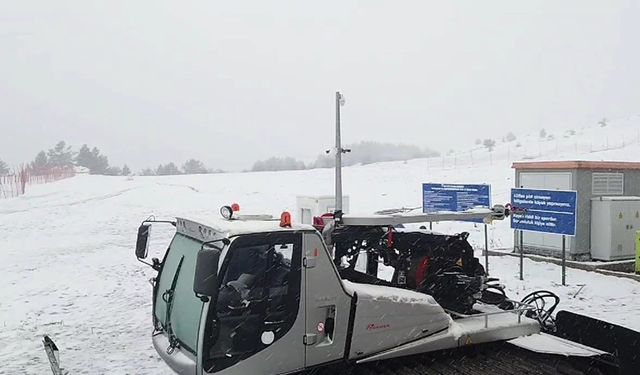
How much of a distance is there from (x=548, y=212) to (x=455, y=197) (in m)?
2.32

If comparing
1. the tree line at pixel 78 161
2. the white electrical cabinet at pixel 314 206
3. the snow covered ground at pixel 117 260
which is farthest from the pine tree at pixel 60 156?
the white electrical cabinet at pixel 314 206

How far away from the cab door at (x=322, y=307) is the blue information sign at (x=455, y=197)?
8.97m

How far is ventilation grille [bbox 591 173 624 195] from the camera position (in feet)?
45.2

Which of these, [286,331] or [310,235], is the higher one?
[310,235]

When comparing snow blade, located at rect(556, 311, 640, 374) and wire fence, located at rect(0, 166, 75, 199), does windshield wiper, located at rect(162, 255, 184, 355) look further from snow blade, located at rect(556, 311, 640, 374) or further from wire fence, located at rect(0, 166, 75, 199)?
wire fence, located at rect(0, 166, 75, 199)

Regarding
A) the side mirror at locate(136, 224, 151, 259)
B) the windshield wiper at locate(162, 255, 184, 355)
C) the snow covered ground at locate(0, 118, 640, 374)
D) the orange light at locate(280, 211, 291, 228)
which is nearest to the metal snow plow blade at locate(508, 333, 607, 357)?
the orange light at locate(280, 211, 291, 228)

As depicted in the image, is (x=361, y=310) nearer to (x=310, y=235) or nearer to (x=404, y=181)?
(x=310, y=235)

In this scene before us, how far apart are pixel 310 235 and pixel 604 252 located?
433 inches

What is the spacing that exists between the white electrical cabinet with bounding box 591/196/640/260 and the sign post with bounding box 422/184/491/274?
2.59m

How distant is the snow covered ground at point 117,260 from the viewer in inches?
361

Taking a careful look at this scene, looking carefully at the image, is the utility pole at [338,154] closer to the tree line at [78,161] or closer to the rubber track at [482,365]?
the rubber track at [482,365]

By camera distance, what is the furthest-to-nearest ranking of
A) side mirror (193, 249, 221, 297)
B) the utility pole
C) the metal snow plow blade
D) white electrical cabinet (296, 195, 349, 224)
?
white electrical cabinet (296, 195, 349, 224) → the utility pole → the metal snow plow blade → side mirror (193, 249, 221, 297)

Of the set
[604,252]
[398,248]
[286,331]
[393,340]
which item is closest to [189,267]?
[286,331]

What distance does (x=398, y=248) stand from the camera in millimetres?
6297
